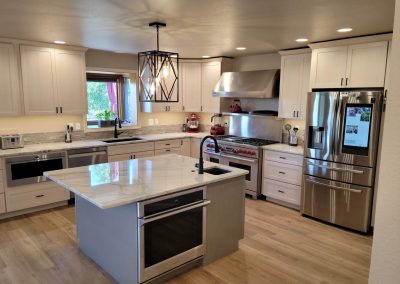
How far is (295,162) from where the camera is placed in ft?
14.4

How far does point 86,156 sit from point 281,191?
3.05m

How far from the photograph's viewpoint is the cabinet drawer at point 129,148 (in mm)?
4848

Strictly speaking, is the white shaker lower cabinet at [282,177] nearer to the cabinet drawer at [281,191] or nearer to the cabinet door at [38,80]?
the cabinet drawer at [281,191]

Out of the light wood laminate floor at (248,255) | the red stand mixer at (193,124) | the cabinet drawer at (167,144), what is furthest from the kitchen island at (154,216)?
the red stand mixer at (193,124)

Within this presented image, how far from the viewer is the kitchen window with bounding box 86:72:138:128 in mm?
5523

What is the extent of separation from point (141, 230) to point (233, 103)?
398cm

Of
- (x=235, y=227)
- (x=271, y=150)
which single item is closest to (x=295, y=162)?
(x=271, y=150)

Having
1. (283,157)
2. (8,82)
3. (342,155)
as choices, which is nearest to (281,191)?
(283,157)

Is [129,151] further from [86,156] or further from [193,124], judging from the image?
[193,124]

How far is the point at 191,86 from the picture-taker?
19.9 feet

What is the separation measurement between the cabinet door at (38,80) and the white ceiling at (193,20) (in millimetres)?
284

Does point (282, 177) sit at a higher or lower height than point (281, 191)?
higher

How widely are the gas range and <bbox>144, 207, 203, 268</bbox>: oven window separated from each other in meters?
2.23

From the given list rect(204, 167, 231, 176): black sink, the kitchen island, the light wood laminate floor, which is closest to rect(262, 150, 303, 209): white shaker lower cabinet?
the light wood laminate floor
